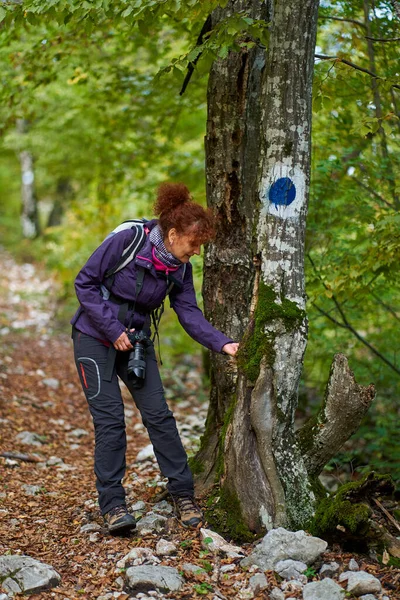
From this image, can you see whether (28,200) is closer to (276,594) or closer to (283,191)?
(283,191)

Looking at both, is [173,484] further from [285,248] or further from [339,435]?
[285,248]

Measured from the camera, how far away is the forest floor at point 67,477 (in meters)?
3.57

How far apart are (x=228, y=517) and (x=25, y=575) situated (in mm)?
1288

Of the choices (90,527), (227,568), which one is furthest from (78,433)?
(227,568)

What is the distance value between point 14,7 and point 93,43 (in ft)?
11.0

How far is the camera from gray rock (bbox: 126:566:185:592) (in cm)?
335

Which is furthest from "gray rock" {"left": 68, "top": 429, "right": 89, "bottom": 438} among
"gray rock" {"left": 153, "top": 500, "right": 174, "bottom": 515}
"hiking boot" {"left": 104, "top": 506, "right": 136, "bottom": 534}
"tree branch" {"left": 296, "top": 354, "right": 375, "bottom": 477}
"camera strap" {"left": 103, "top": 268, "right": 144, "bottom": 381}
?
"tree branch" {"left": 296, "top": 354, "right": 375, "bottom": 477}

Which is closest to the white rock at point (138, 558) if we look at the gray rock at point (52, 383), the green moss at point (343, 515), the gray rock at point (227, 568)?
the gray rock at point (227, 568)

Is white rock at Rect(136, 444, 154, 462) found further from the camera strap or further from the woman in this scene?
the camera strap

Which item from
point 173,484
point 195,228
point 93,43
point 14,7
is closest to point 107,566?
point 173,484

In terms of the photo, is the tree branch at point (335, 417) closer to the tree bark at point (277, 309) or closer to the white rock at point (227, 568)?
the tree bark at point (277, 309)

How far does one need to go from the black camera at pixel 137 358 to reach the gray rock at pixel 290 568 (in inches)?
55.5

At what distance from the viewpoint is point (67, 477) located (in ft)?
18.5

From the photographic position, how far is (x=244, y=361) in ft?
13.0
